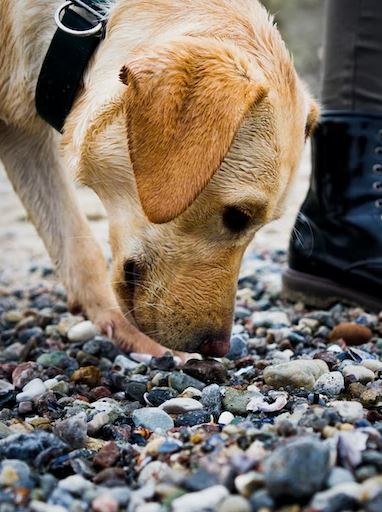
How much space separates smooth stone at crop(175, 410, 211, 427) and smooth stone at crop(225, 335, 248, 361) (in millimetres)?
857

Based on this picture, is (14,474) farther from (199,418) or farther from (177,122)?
(177,122)

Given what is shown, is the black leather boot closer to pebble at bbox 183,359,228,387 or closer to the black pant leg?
the black pant leg

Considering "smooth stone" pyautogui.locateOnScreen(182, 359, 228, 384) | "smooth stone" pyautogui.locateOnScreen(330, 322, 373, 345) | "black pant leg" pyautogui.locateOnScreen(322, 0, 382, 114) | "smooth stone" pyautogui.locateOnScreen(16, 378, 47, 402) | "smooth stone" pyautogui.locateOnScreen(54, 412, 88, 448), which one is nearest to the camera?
"smooth stone" pyautogui.locateOnScreen(54, 412, 88, 448)

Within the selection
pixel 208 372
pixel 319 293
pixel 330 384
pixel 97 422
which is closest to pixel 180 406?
pixel 97 422

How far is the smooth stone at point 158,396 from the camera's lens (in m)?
2.65

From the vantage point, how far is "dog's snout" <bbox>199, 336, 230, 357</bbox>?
2.88m

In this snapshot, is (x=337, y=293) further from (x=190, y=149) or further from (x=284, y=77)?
(x=190, y=149)

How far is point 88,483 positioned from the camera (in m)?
1.87

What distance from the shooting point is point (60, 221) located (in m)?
3.78

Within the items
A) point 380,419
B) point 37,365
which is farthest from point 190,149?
point 37,365

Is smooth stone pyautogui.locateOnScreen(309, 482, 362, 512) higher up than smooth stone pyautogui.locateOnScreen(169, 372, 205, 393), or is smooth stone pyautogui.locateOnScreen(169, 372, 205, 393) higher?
smooth stone pyautogui.locateOnScreen(309, 482, 362, 512)

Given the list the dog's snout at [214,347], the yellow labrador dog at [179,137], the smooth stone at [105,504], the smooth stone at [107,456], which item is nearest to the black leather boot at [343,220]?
the yellow labrador dog at [179,137]

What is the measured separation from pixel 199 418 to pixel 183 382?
394 millimetres

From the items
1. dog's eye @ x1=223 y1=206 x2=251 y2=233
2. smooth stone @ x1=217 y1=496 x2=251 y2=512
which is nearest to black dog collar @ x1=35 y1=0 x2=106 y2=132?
dog's eye @ x1=223 y1=206 x2=251 y2=233
